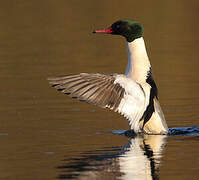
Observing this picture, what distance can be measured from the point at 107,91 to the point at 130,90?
0.30 m

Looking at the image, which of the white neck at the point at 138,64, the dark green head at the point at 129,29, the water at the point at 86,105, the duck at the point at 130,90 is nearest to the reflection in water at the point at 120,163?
the water at the point at 86,105

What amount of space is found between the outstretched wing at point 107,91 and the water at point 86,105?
48 centimetres

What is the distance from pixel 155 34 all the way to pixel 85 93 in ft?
37.5

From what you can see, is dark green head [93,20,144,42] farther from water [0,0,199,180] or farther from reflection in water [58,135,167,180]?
reflection in water [58,135,167,180]

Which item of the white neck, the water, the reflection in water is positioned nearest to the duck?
the white neck

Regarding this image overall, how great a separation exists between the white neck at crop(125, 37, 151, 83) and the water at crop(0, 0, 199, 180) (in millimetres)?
826

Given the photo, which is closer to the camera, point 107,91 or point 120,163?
point 120,163

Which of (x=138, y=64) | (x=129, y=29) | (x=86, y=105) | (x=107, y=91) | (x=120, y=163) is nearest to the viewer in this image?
(x=120, y=163)

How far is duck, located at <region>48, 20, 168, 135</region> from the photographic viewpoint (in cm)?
885

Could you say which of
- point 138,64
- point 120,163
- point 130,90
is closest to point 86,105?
point 138,64

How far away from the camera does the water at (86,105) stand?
7930mm

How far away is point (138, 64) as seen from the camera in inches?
379

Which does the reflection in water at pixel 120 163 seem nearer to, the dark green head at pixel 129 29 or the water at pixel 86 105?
the water at pixel 86 105

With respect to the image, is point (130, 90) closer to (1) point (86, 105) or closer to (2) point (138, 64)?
(2) point (138, 64)
